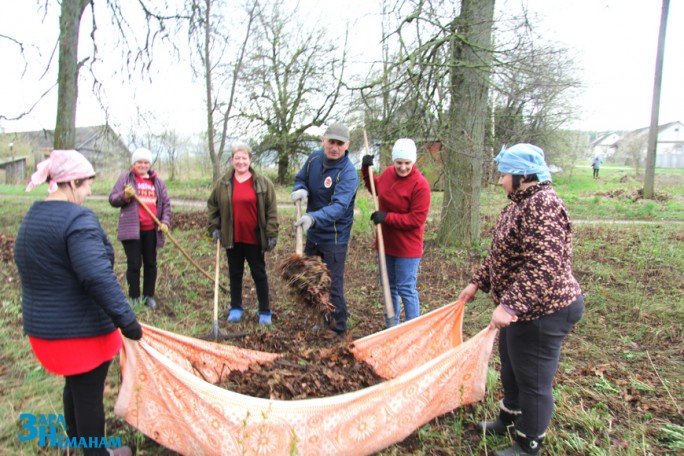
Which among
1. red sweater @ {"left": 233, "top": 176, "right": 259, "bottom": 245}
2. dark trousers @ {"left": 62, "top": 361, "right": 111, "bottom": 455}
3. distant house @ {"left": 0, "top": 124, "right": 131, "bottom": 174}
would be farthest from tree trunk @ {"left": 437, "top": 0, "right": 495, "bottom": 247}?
distant house @ {"left": 0, "top": 124, "right": 131, "bottom": 174}

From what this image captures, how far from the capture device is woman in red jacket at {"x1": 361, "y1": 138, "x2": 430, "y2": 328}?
3.54 metres

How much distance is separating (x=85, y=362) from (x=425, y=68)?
5084 mm

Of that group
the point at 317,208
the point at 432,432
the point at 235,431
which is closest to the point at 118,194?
the point at 317,208

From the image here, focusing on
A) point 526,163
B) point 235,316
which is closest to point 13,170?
point 235,316

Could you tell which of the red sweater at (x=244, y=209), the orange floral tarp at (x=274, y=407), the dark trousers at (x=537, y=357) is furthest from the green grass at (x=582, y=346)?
the red sweater at (x=244, y=209)

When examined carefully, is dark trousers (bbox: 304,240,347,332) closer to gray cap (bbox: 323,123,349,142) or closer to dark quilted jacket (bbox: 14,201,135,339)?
gray cap (bbox: 323,123,349,142)

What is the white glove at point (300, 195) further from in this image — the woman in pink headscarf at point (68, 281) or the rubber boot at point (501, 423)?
the rubber boot at point (501, 423)

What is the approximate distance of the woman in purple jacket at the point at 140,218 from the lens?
4.33 metres

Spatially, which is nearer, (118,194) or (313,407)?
(313,407)

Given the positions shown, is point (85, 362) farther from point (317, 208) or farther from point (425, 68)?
point (425, 68)

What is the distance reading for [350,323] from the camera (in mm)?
4363

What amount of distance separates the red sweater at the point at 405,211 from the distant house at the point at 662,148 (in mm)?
16517

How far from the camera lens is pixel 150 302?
4.60m

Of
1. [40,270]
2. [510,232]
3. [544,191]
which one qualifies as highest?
[544,191]
